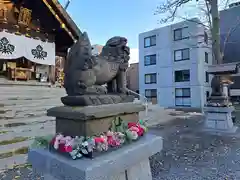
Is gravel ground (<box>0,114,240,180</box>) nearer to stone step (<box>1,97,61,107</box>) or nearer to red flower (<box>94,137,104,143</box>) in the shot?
red flower (<box>94,137,104,143</box>)

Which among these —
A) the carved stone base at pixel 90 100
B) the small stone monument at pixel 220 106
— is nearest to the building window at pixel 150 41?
the small stone monument at pixel 220 106

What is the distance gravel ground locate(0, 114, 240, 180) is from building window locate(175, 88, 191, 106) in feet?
49.9

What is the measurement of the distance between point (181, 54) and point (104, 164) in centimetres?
2057

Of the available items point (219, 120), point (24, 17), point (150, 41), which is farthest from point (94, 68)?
point (150, 41)

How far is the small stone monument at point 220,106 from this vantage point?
646cm

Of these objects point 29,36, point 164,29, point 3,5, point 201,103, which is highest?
point 164,29

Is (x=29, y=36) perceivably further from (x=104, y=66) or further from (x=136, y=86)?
(x=136, y=86)

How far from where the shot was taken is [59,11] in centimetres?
868

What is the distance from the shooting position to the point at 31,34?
885 cm

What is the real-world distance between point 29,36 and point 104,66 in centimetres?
791

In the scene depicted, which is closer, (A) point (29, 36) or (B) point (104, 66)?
(B) point (104, 66)

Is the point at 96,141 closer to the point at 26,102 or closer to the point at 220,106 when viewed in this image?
the point at 26,102

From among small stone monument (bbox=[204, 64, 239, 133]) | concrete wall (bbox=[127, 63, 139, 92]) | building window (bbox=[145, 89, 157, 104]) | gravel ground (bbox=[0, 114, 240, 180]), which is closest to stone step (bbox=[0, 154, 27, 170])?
gravel ground (bbox=[0, 114, 240, 180])

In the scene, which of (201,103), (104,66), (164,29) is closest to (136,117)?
(104,66)
